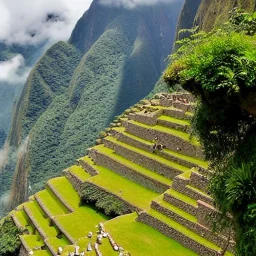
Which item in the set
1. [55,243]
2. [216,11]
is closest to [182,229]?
[55,243]

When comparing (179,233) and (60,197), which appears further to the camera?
(60,197)

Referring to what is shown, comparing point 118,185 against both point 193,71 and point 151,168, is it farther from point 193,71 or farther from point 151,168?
point 193,71

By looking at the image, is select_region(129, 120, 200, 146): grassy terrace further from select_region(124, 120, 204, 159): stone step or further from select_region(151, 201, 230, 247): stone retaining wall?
select_region(151, 201, 230, 247): stone retaining wall

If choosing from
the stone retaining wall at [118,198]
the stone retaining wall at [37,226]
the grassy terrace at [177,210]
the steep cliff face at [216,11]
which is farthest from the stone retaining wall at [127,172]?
the steep cliff face at [216,11]

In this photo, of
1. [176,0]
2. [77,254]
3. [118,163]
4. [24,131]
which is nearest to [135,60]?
[24,131]

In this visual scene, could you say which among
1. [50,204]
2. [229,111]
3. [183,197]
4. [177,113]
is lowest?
[50,204]

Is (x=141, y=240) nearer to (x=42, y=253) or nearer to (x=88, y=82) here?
(x=42, y=253)

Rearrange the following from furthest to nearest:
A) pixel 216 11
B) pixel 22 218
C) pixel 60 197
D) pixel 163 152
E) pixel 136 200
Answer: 1. pixel 216 11
2. pixel 22 218
3. pixel 60 197
4. pixel 163 152
5. pixel 136 200
